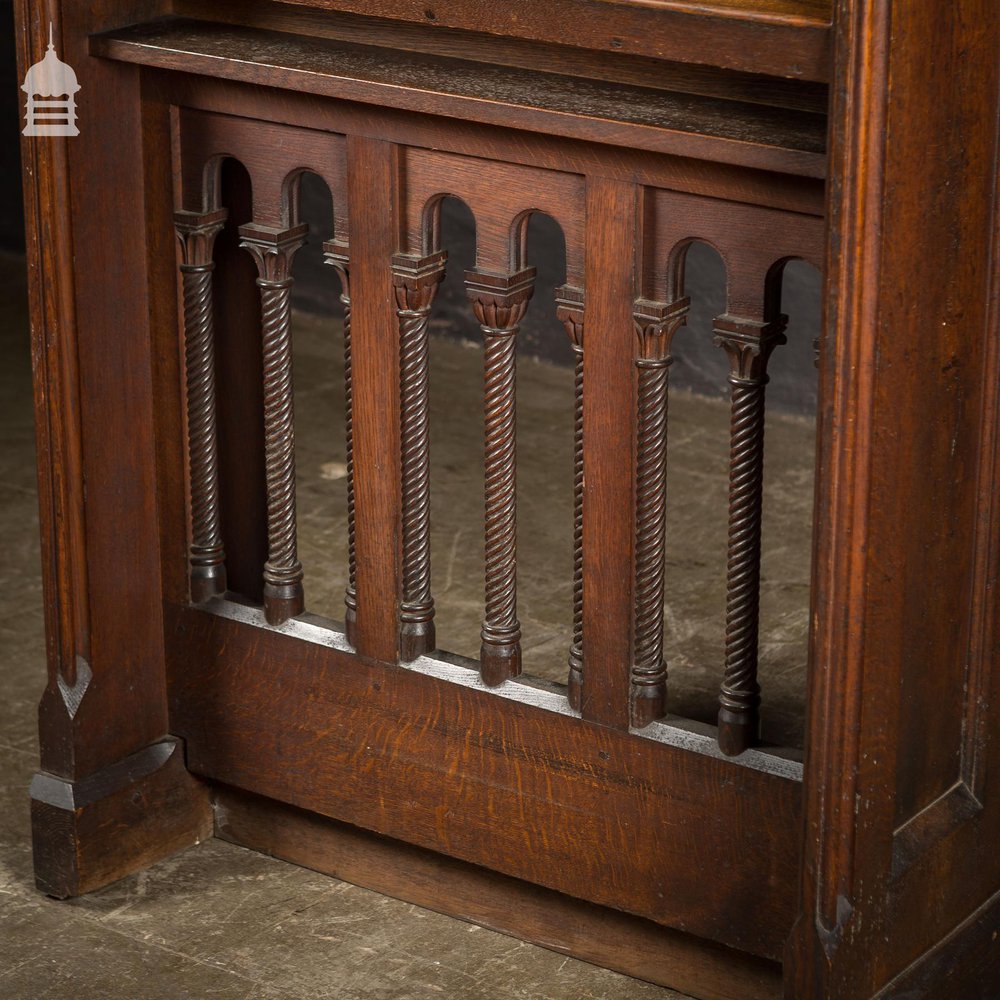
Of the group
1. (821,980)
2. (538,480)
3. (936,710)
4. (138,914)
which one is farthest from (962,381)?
(538,480)

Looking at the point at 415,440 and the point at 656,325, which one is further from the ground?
the point at 656,325

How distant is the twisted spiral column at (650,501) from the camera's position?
2.56m

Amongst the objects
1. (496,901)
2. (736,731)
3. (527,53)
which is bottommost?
(496,901)

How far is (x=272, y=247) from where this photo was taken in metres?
2.90

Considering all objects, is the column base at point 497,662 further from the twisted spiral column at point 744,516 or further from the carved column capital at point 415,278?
the carved column capital at point 415,278

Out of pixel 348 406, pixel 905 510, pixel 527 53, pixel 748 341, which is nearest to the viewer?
pixel 905 510

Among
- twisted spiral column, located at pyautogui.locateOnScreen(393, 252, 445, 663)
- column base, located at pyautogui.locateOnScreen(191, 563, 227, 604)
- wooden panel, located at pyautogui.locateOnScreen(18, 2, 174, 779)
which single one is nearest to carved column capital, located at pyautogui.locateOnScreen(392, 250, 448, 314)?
twisted spiral column, located at pyautogui.locateOnScreen(393, 252, 445, 663)

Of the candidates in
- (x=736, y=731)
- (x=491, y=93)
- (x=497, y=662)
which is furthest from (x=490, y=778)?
(x=491, y=93)

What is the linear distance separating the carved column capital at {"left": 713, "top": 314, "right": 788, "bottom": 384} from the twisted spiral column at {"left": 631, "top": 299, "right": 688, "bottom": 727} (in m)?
0.06

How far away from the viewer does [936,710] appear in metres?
2.48

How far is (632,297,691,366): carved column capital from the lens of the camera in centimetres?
254

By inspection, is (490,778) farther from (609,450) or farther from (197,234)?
(197,234)

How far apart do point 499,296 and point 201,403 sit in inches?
22.0

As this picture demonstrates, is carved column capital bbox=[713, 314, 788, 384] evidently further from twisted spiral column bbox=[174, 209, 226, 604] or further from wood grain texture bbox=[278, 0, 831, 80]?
twisted spiral column bbox=[174, 209, 226, 604]
